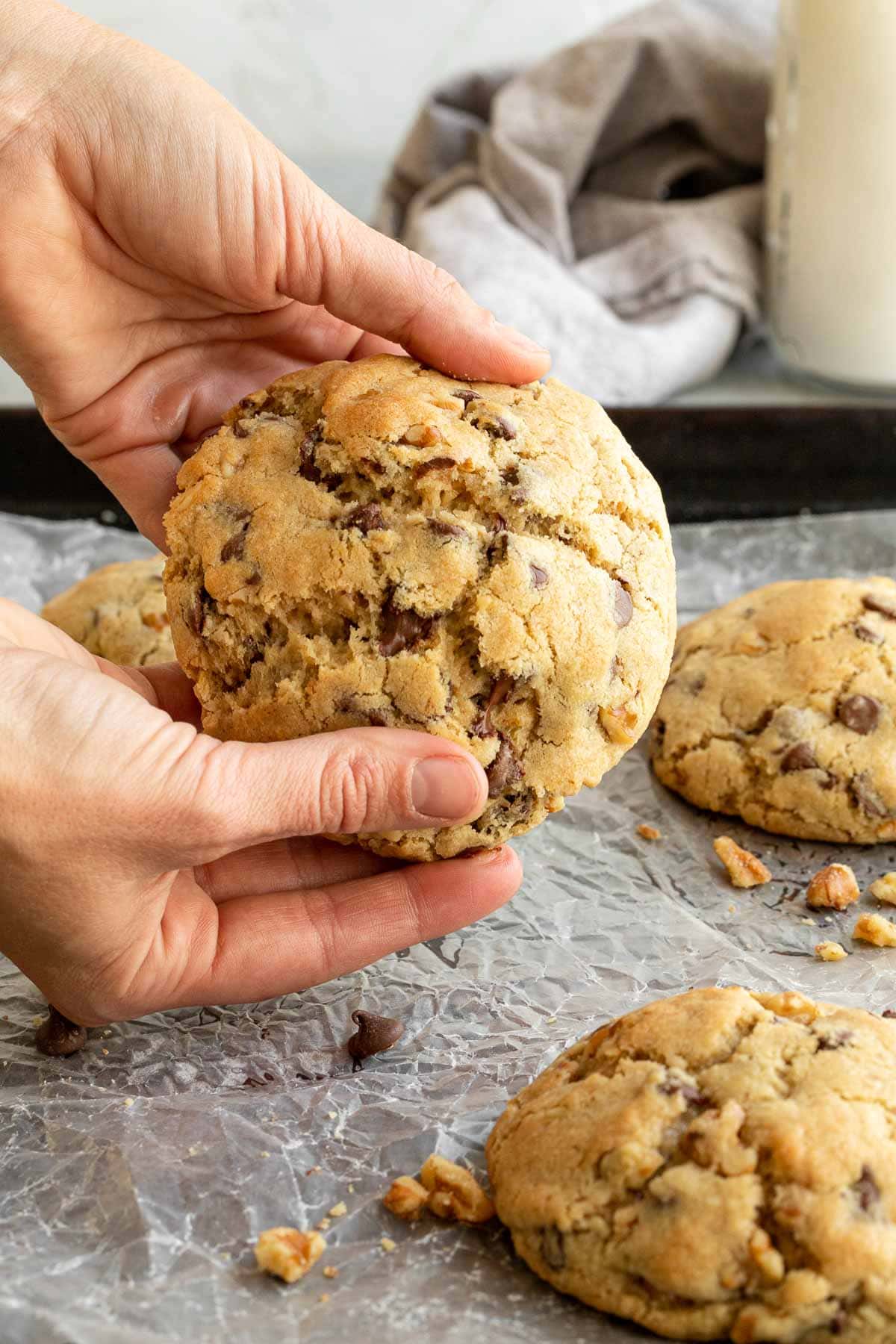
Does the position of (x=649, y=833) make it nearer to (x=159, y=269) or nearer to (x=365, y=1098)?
(x=365, y=1098)

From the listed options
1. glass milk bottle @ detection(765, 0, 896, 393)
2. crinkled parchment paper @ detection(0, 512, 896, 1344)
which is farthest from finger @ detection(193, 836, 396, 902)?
glass milk bottle @ detection(765, 0, 896, 393)

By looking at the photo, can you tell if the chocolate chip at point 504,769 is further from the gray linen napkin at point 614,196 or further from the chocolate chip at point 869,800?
the gray linen napkin at point 614,196

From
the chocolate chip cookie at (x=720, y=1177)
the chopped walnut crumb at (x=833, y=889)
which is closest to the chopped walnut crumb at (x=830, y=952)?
the chopped walnut crumb at (x=833, y=889)

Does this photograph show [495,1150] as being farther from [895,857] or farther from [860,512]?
[860,512]

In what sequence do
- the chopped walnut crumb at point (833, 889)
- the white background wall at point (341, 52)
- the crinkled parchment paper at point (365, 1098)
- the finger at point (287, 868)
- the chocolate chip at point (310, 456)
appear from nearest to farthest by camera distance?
the crinkled parchment paper at point (365, 1098), the chocolate chip at point (310, 456), the finger at point (287, 868), the chopped walnut crumb at point (833, 889), the white background wall at point (341, 52)

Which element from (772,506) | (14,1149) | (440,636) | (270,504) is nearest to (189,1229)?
(14,1149)

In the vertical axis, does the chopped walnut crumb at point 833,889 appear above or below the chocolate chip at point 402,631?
below

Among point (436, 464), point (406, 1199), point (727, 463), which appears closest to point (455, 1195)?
point (406, 1199)

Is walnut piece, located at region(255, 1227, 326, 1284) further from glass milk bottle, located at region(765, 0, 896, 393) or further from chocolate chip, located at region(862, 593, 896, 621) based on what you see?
glass milk bottle, located at region(765, 0, 896, 393)
